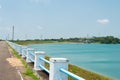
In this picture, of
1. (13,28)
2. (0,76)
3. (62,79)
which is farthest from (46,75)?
(13,28)

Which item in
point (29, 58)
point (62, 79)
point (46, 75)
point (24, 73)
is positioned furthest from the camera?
point (29, 58)

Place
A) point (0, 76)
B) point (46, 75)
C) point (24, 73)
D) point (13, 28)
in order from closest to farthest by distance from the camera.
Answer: point (46, 75) < point (0, 76) < point (24, 73) < point (13, 28)

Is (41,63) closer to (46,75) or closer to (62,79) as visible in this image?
(46,75)

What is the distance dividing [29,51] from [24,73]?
13.0 feet

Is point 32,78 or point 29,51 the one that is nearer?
point 32,78

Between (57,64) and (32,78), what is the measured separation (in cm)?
413

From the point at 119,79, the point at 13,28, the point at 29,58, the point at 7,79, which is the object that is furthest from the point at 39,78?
the point at 13,28

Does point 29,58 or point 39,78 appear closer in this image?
point 39,78

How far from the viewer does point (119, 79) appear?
30.4 m

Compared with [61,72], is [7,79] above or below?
below

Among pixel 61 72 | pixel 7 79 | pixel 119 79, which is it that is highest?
pixel 61 72

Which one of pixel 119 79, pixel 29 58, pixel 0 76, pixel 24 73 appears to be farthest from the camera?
pixel 119 79

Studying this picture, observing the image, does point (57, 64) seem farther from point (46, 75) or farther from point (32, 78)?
point (32, 78)

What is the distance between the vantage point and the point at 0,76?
13078 millimetres
